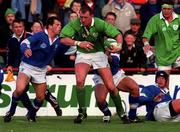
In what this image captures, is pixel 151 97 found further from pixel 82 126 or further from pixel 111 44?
pixel 82 126

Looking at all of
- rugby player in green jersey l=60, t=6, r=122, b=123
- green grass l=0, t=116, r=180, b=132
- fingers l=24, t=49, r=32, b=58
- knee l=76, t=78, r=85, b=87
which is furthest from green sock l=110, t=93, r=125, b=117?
fingers l=24, t=49, r=32, b=58

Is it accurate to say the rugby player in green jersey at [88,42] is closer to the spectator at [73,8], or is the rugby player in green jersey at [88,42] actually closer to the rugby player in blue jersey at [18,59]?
the rugby player in blue jersey at [18,59]

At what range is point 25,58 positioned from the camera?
51.3 feet

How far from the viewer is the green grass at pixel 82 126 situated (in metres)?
13.7

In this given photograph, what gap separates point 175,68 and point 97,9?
2999 mm

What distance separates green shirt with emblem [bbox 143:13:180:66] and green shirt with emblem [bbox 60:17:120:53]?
5.38 feet

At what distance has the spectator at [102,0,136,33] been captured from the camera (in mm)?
19125

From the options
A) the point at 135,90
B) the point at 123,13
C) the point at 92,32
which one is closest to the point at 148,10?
the point at 123,13

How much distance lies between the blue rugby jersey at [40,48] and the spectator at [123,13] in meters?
3.79

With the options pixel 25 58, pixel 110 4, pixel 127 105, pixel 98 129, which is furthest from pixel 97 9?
pixel 98 129

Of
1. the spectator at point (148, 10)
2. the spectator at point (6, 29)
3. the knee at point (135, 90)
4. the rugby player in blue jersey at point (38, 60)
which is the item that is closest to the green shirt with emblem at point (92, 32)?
the rugby player in blue jersey at point (38, 60)

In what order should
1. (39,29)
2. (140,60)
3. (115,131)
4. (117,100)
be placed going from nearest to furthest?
1. (115,131)
2. (117,100)
3. (39,29)
4. (140,60)

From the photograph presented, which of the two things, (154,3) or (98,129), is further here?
(154,3)

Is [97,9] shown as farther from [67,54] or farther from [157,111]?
[157,111]
